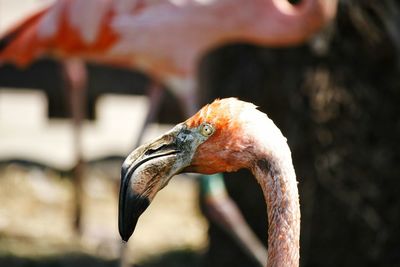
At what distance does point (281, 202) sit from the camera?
313 cm

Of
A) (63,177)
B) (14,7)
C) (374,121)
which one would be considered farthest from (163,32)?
(14,7)

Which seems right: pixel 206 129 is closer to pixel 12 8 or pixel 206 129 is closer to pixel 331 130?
pixel 331 130

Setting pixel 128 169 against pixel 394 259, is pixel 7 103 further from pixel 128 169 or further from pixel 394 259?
pixel 128 169

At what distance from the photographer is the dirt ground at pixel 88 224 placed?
6793 millimetres

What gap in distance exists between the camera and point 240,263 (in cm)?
623

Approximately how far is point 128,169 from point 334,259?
3.32 meters

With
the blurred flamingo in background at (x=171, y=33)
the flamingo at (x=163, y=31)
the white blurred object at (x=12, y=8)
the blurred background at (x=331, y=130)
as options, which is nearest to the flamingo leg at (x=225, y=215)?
the blurred flamingo in background at (x=171, y=33)

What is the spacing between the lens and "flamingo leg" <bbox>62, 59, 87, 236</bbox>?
275 inches

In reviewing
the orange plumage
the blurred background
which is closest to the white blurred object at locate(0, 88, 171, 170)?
the blurred background

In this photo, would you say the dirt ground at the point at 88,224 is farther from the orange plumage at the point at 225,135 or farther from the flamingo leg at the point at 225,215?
the orange plumage at the point at 225,135

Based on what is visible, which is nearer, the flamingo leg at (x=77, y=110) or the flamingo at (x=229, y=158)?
the flamingo at (x=229, y=158)

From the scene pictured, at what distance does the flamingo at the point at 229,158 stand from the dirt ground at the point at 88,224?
9.70 feet

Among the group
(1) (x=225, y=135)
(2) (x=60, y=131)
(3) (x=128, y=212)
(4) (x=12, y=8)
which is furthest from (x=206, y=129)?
(2) (x=60, y=131)

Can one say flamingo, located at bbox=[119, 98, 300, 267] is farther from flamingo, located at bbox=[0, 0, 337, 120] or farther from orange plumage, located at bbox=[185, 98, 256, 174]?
flamingo, located at bbox=[0, 0, 337, 120]
